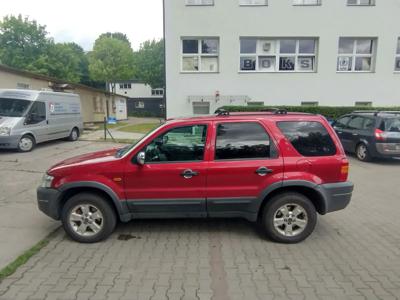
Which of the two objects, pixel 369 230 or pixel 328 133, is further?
pixel 369 230

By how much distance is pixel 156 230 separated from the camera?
4168 mm

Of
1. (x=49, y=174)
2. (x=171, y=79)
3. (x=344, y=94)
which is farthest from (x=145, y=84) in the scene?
(x=49, y=174)

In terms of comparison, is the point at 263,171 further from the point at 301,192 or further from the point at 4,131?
the point at 4,131

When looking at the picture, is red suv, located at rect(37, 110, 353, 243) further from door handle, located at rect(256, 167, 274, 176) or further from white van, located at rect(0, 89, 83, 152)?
white van, located at rect(0, 89, 83, 152)

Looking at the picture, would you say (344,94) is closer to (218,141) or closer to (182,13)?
(182,13)

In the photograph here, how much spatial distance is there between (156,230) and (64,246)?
48.5 inches

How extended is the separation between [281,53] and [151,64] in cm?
3152

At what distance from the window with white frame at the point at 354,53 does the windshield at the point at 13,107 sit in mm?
14911

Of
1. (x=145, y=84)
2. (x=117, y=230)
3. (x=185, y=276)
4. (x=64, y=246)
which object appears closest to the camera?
(x=185, y=276)

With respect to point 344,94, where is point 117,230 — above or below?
below

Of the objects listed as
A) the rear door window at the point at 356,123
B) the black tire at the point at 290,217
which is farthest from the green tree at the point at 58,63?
the black tire at the point at 290,217

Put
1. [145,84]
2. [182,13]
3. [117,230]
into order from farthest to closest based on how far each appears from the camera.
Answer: [145,84] → [182,13] → [117,230]

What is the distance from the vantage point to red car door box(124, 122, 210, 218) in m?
3.69

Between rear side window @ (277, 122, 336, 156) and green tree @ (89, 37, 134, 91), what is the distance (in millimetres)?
38952
